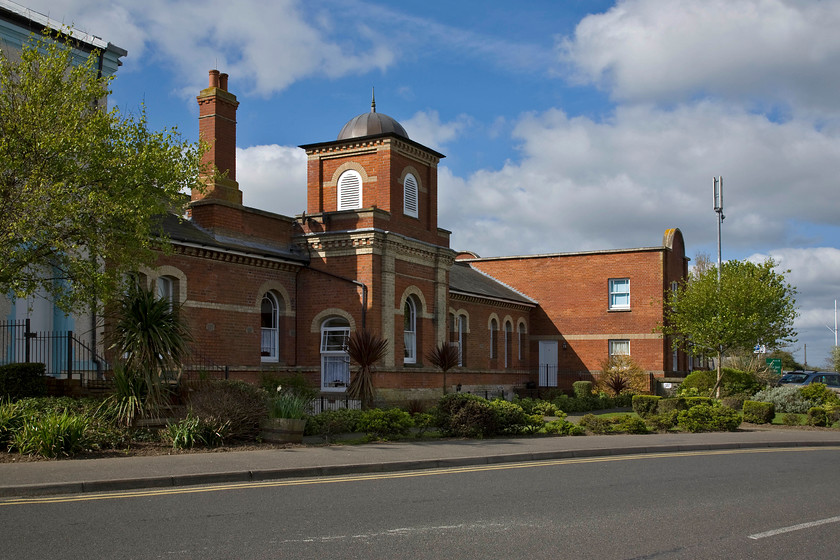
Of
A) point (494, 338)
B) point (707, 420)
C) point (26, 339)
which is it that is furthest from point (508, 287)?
point (26, 339)

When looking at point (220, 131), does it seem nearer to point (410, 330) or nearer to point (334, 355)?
point (334, 355)

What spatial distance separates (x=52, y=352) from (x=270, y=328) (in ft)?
26.0

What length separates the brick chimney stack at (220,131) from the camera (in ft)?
82.5

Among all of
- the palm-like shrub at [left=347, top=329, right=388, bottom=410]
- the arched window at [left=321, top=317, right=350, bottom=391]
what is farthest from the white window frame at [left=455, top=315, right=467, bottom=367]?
the palm-like shrub at [left=347, top=329, right=388, bottom=410]

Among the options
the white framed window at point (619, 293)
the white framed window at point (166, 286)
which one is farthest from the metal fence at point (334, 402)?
the white framed window at point (619, 293)

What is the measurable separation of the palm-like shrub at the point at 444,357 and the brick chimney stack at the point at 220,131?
26.6ft

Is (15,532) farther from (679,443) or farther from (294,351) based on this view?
(294,351)

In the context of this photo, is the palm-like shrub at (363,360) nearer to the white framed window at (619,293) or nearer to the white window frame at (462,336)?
the white window frame at (462,336)

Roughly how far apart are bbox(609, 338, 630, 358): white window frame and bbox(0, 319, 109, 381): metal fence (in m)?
26.1

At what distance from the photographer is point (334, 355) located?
86.1 feet

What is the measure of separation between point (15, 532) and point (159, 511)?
1558 mm

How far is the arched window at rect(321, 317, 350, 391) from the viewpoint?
1030 inches

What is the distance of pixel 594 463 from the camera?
14.6m

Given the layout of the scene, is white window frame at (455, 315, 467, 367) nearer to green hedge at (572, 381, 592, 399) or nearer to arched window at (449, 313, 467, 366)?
arched window at (449, 313, 467, 366)
